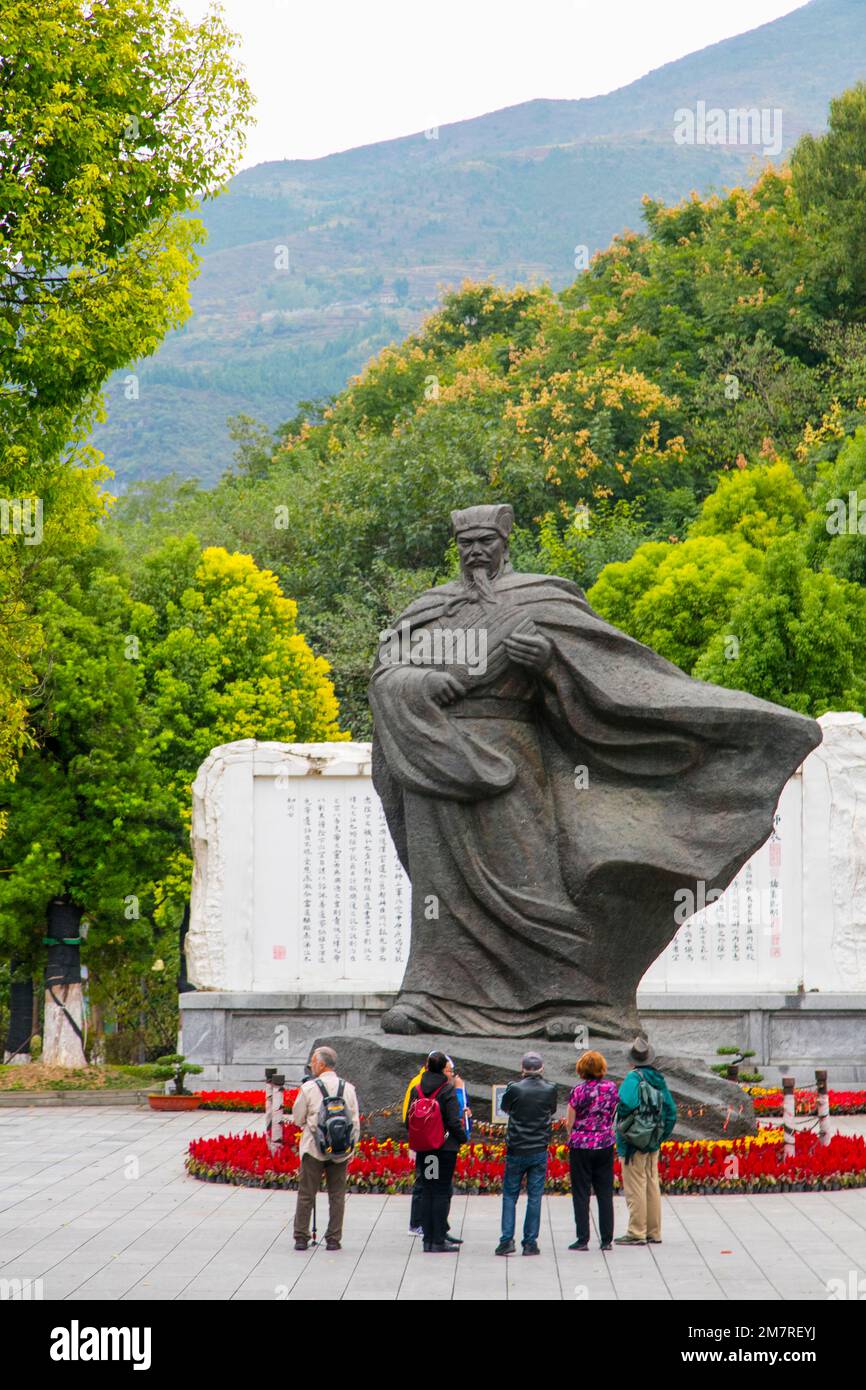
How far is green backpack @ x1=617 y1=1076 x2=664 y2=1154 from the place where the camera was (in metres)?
Answer: 8.63

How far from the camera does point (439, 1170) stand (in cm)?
850

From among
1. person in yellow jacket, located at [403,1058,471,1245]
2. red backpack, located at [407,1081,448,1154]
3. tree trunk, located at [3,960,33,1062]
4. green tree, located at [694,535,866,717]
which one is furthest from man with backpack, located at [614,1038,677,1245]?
tree trunk, located at [3,960,33,1062]

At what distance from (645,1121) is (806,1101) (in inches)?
189

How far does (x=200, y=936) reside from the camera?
54.0 ft

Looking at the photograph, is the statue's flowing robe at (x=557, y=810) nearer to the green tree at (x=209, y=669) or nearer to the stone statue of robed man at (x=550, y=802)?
the stone statue of robed man at (x=550, y=802)

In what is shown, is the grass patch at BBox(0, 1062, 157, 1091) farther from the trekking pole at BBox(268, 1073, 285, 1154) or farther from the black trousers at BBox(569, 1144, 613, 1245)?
the black trousers at BBox(569, 1144, 613, 1245)

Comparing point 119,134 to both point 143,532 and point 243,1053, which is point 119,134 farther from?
point 143,532

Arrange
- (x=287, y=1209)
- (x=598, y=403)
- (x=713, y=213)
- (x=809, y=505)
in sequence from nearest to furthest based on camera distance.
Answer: (x=287, y=1209), (x=809, y=505), (x=598, y=403), (x=713, y=213)

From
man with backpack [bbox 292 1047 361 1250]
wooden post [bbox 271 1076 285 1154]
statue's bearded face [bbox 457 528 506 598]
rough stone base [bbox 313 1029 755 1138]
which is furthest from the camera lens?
statue's bearded face [bbox 457 528 506 598]

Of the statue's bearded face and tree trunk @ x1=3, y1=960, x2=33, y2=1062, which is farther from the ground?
the statue's bearded face

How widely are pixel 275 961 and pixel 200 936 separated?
0.72 metres

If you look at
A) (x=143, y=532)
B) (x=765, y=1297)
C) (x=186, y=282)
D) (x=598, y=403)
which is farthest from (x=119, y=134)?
(x=143, y=532)

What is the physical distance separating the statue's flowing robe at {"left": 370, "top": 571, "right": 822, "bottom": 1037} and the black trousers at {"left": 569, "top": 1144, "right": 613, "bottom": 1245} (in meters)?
2.37

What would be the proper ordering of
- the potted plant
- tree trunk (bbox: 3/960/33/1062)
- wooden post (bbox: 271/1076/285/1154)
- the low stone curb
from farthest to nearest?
tree trunk (bbox: 3/960/33/1062) → the low stone curb → the potted plant → wooden post (bbox: 271/1076/285/1154)
